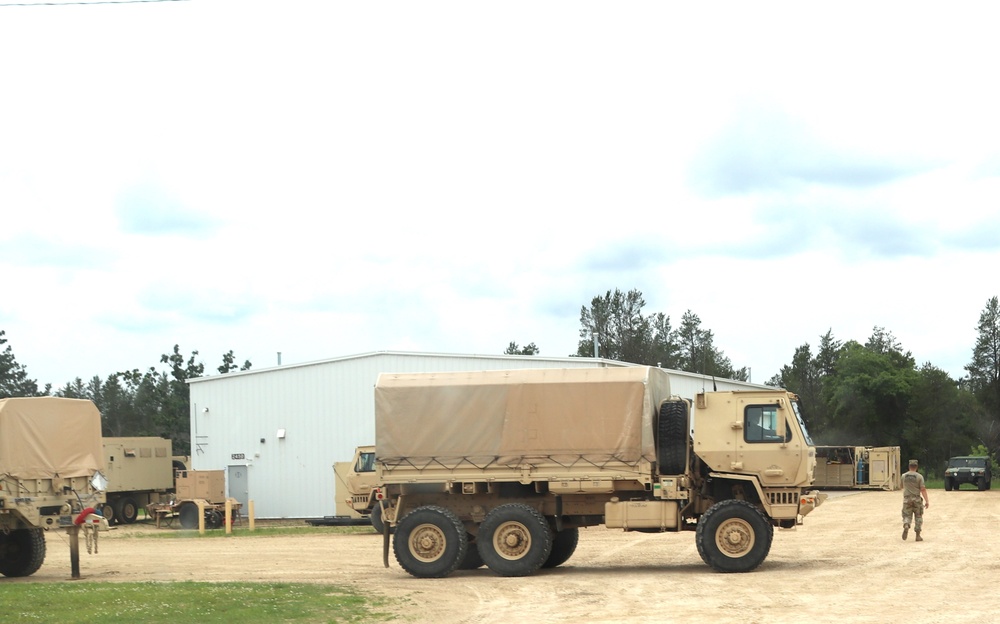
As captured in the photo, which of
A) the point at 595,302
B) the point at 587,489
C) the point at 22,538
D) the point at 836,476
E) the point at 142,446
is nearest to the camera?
the point at 587,489

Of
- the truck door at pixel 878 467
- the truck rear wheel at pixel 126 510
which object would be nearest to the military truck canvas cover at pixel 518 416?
the truck rear wheel at pixel 126 510

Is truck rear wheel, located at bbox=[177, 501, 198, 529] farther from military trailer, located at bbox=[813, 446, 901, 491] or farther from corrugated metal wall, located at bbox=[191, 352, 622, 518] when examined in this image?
military trailer, located at bbox=[813, 446, 901, 491]

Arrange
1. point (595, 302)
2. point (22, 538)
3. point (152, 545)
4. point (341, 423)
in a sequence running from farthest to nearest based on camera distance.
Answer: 1. point (595, 302)
2. point (341, 423)
3. point (152, 545)
4. point (22, 538)

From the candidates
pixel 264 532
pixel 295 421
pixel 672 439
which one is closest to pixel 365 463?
pixel 264 532

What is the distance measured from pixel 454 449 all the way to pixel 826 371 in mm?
98641

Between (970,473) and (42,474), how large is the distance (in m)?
50.0

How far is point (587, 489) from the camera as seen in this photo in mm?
20312

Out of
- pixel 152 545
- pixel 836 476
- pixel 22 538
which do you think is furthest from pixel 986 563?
pixel 836 476

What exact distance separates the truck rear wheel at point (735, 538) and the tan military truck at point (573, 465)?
0.02m

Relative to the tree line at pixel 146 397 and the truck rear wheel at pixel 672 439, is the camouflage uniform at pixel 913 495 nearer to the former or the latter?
the truck rear wheel at pixel 672 439

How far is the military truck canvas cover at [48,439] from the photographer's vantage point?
2116 cm

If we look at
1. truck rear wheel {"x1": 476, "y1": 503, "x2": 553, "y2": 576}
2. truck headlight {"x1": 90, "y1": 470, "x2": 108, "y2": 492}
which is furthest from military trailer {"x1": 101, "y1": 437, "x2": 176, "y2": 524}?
truck rear wheel {"x1": 476, "y1": 503, "x2": 553, "y2": 576}

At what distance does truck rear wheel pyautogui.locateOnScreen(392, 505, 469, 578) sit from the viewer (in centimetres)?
2041

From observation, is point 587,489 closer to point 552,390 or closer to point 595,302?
point 552,390
